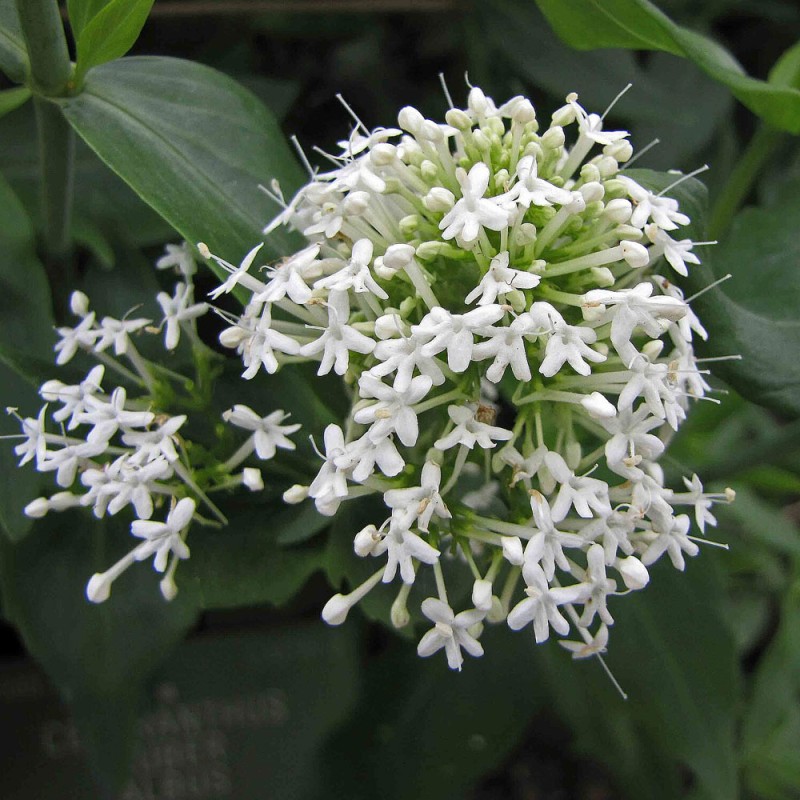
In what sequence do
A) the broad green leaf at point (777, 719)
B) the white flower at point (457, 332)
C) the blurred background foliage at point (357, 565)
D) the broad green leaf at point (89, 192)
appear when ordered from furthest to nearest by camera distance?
the broad green leaf at point (777, 719)
the broad green leaf at point (89, 192)
the blurred background foliage at point (357, 565)
the white flower at point (457, 332)

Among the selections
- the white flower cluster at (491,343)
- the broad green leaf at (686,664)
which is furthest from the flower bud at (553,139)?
the broad green leaf at (686,664)

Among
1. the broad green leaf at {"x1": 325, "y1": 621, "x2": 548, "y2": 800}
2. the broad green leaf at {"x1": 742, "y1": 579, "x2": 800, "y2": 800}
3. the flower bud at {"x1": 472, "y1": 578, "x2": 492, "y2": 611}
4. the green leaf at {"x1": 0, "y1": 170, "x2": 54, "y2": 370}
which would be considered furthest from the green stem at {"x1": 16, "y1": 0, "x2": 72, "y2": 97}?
the broad green leaf at {"x1": 742, "y1": 579, "x2": 800, "y2": 800}

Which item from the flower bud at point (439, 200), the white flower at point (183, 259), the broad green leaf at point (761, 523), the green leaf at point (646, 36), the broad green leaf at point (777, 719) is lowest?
the broad green leaf at point (777, 719)

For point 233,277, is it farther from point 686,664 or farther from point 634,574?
point 686,664

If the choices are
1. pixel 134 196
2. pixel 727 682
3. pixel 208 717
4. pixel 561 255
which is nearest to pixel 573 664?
pixel 727 682

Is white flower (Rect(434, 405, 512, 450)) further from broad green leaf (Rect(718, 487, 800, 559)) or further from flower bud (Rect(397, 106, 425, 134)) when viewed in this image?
broad green leaf (Rect(718, 487, 800, 559))

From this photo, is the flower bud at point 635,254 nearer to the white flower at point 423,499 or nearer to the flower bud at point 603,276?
the flower bud at point 603,276

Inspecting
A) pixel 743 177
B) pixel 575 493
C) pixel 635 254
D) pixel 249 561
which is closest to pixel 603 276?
pixel 635 254
